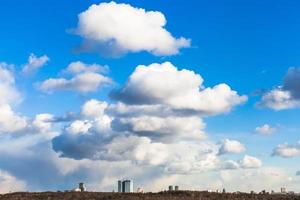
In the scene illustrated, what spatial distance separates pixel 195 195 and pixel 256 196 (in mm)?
5990

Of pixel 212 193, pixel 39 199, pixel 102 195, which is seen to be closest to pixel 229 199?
pixel 212 193

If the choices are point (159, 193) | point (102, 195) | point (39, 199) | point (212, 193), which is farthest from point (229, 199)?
point (39, 199)

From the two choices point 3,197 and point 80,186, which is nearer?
point 3,197

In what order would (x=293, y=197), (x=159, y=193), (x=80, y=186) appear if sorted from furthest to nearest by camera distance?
(x=80, y=186)
(x=159, y=193)
(x=293, y=197)

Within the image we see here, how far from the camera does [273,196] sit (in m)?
60.0

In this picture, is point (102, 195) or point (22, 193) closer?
point (102, 195)

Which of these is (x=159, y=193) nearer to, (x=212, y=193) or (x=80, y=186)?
(x=212, y=193)

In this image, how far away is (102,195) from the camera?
62.0 meters

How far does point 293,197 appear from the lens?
58.9 meters

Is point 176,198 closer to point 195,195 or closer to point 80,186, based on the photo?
point 195,195

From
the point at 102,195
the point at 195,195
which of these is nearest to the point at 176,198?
the point at 195,195

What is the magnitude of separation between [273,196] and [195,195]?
7.64 meters

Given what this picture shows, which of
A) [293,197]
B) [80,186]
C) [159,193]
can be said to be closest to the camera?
[293,197]

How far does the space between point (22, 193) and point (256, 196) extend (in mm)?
24968
